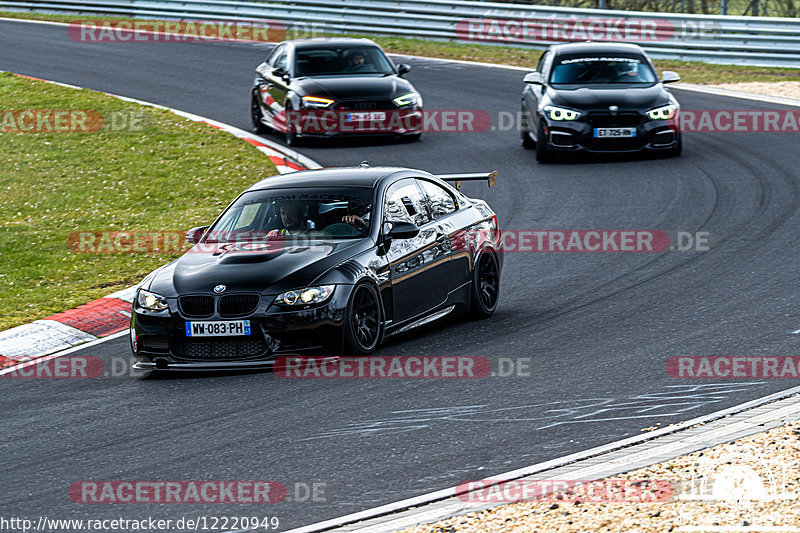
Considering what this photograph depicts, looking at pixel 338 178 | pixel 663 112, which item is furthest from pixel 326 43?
pixel 338 178

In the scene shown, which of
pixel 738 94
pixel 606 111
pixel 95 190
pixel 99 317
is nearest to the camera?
pixel 99 317

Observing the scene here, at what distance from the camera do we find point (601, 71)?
756 inches

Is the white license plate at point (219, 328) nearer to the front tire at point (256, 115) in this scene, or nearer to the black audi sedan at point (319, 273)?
the black audi sedan at point (319, 273)

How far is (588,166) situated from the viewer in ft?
60.4

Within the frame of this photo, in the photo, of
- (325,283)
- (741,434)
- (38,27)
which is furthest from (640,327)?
(38,27)

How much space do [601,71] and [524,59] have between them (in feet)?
34.1

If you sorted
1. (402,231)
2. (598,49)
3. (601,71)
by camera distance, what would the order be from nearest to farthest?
(402,231) → (601,71) → (598,49)

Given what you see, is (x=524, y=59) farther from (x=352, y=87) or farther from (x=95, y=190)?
(x=95, y=190)

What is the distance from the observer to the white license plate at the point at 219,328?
8961 mm

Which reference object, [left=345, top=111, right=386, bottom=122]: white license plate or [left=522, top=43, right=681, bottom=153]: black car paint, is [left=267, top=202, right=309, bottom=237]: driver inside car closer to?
[left=522, top=43, right=681, bottom=153]: black car paint

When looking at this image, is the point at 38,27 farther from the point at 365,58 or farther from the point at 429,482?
the point at 429,482

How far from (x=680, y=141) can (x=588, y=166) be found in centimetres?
143

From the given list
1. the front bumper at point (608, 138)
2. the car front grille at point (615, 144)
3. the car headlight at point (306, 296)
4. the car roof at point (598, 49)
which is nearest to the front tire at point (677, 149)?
the front bumper at point (608, 138)

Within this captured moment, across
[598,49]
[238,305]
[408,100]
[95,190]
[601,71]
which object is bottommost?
[95,190]
